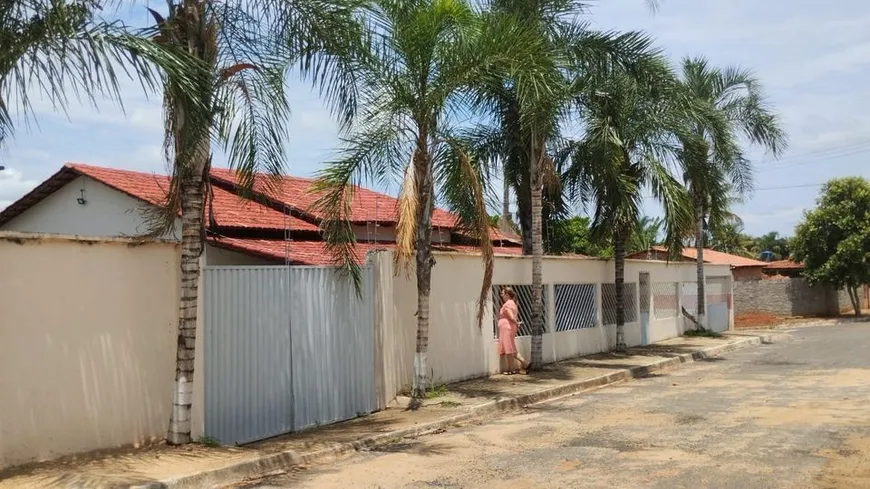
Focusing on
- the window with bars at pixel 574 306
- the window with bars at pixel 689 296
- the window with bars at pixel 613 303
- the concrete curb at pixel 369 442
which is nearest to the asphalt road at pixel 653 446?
the concrete curb at pixel 369 442

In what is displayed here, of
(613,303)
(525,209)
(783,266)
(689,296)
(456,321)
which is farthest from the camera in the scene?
(783,266)

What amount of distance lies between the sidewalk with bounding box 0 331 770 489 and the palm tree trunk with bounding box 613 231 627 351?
311cm

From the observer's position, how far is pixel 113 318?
26.6 feet

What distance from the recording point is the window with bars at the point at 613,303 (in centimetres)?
2047

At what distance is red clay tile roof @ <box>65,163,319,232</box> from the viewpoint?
51.9 feet

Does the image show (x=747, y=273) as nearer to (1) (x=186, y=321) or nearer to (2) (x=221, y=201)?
(2) (x=221, y=201)

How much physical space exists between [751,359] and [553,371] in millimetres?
6160

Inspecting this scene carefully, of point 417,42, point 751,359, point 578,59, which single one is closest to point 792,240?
point 751,359

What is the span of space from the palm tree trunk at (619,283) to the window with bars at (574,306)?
0.66 m

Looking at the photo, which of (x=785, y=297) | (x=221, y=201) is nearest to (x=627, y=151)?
(x=221, y=201)

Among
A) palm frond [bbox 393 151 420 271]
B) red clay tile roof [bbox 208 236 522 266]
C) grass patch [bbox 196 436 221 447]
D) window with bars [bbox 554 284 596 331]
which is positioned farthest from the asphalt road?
window with bars [bbox 554 284 596 331]

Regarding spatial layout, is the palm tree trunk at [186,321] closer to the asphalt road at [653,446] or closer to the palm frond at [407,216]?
the asphalt road at [653,446]

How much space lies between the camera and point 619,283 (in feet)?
66.0

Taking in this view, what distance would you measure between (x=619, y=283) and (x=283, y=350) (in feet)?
39.1
